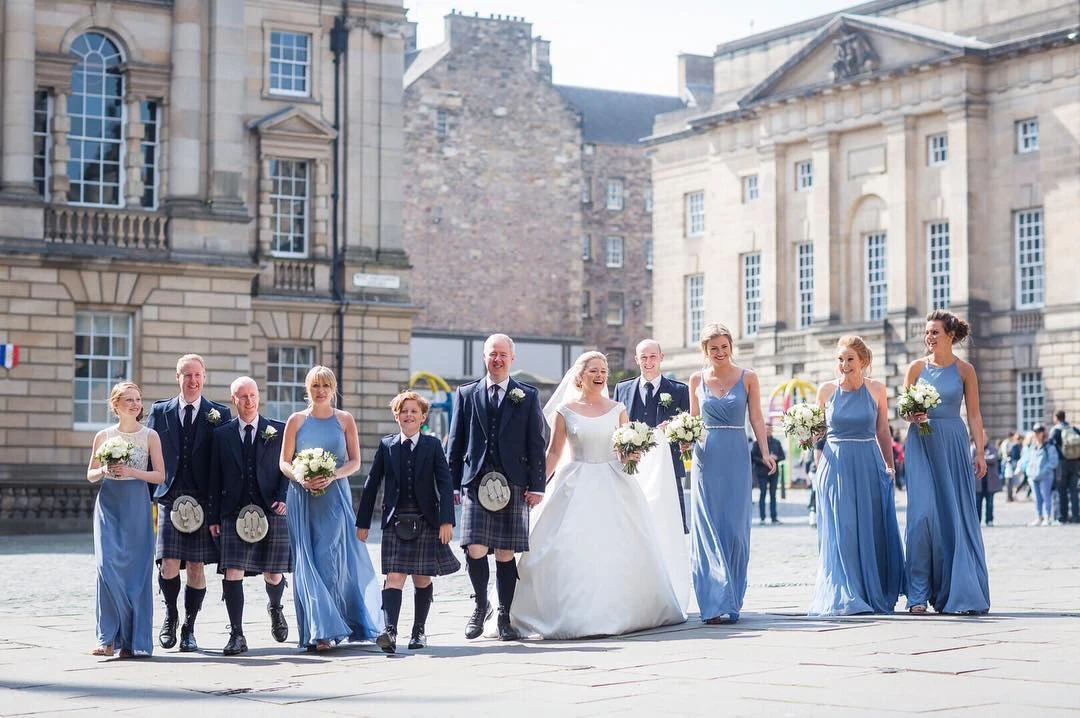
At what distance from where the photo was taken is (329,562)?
1270cm

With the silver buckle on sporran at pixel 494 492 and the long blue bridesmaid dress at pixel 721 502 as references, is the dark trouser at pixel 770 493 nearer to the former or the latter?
the long blue bridesmaid dress at pixel 721 502

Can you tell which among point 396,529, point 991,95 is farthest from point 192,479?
point 991,95

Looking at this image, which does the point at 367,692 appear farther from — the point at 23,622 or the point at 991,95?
the point at 991,95

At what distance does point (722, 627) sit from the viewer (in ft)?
43.4

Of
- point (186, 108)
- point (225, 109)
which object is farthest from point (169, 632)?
point (225, 109)

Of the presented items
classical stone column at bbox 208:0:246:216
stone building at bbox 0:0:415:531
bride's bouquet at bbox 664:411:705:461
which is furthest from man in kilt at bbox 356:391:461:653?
classical stone column at bbox 208:0:246:216

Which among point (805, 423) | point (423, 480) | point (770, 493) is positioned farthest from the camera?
point (770, 493)

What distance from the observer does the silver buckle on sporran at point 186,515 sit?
1302cm

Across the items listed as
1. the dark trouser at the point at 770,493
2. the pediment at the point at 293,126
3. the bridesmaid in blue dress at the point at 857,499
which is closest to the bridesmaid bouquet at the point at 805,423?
the bridesmaid in blue dress at the point at 857,499

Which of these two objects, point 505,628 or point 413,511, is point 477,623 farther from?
point 413,511

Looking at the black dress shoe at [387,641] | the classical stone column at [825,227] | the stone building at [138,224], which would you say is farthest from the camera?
the classical stone column at [825,227]

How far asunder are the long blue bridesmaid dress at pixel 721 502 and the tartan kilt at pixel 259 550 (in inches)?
119

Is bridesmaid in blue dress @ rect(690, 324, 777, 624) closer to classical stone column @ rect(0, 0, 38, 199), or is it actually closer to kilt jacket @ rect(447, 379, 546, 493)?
kilt jacket @ rect(447, 379, 546, 493)

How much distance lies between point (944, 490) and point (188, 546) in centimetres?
562
